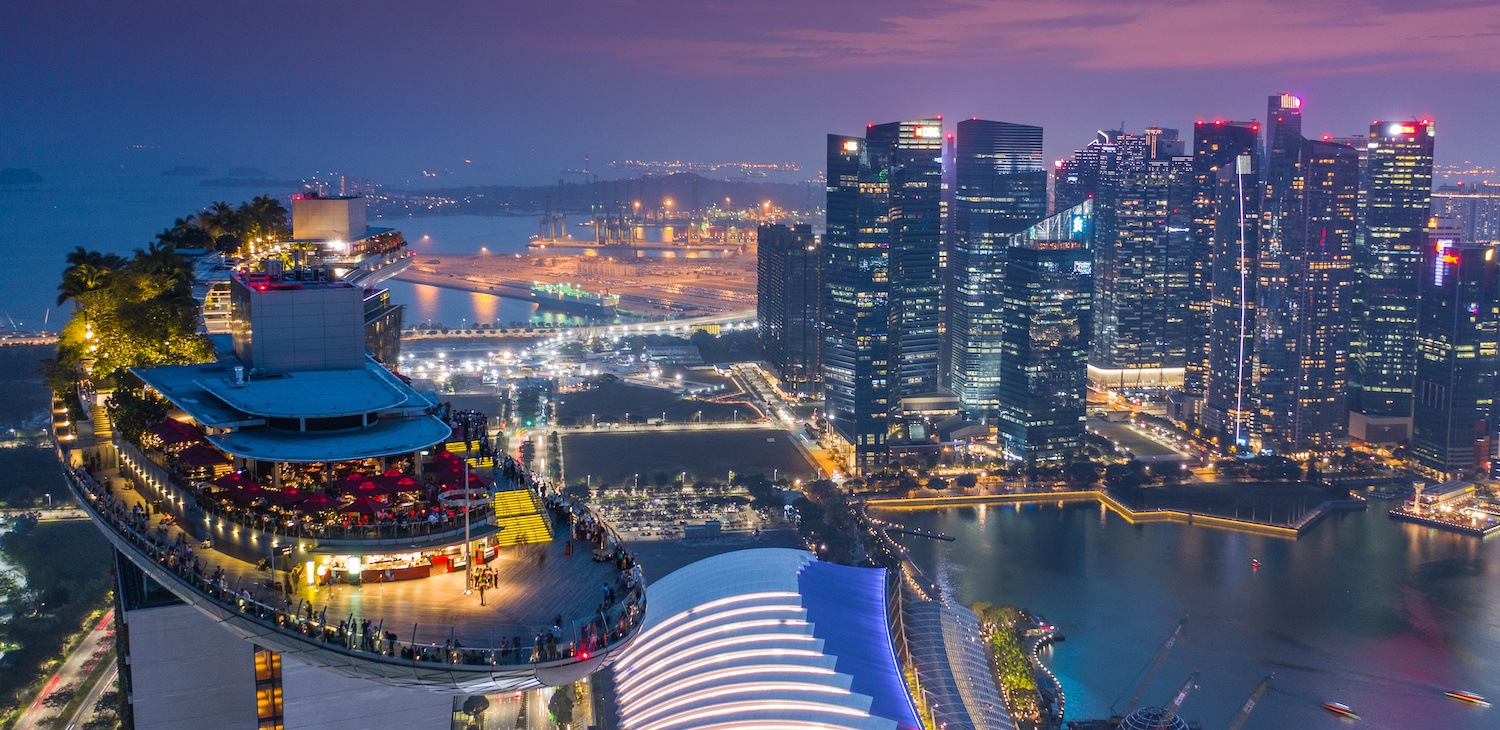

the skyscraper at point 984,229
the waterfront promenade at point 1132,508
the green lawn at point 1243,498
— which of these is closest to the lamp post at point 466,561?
the waterfront promenade at point 1132,508

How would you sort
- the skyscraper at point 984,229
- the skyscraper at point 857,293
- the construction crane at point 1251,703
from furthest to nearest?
the skyscraper at point 984,229
the skyscraper at point 857,293
the construction crane at point 1251,703

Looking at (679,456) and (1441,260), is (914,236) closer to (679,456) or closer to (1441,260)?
(679,456)

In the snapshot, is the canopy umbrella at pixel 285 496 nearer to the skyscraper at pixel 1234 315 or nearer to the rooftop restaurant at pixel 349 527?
the rooftop restaurant at pixel 349 527

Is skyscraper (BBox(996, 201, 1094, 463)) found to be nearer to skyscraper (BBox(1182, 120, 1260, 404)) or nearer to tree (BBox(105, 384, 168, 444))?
skyscraper (BBox(1182, 120, 1260, 404))

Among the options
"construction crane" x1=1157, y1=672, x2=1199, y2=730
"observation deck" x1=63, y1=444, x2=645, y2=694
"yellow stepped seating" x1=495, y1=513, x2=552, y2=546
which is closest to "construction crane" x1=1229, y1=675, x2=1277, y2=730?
"construction crane" x1=1157, y1=672, x2=1199, y2=730

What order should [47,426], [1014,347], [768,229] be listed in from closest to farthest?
[47,426], [1014,347], [768,229]

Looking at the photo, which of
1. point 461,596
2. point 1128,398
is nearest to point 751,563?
point 461,596

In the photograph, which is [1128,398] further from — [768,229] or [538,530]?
[538,530]
